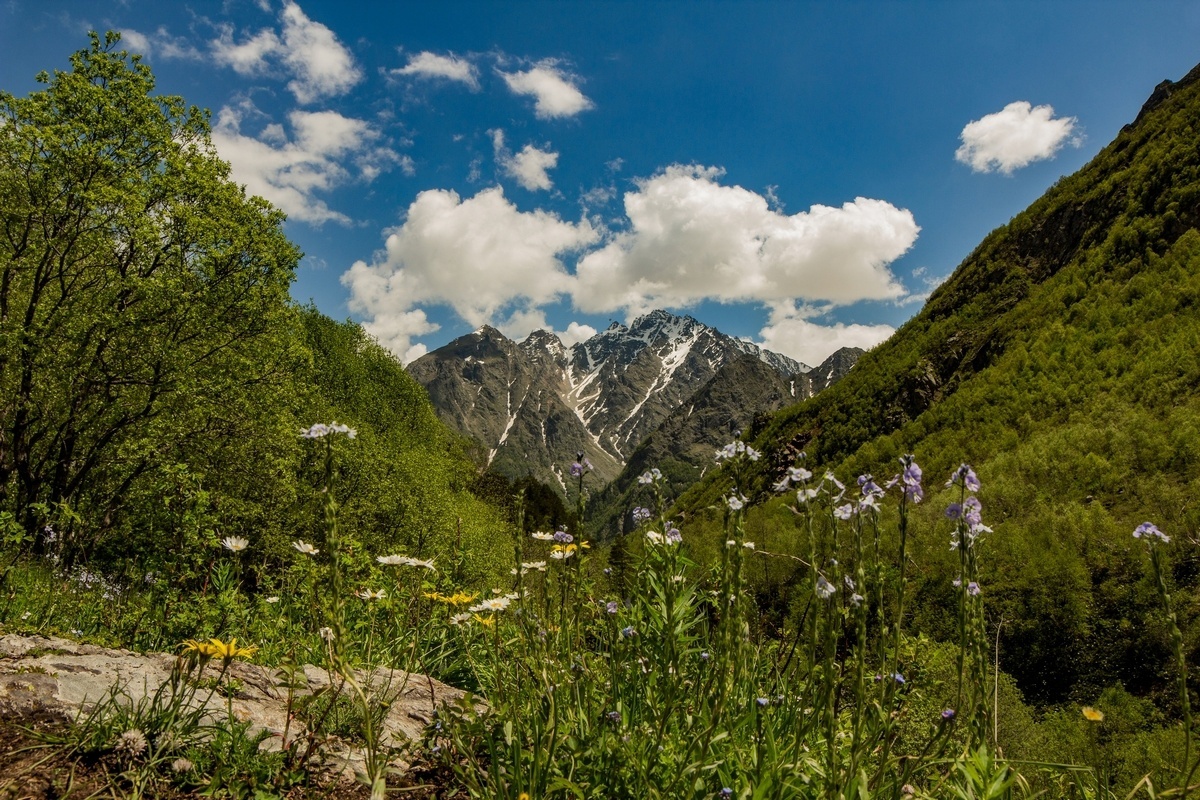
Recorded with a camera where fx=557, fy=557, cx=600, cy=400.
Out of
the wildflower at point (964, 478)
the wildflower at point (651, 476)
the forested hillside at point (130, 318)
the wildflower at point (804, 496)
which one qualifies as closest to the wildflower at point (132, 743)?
the wildflower at point (651, 476)

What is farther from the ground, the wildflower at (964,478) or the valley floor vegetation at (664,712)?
the wildflower at (964,478)

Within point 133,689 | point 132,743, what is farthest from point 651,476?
point 133,689

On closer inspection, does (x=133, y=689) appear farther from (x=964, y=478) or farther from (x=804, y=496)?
(x=964, y=478)

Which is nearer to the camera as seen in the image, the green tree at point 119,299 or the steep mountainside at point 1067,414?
the steep mountainside at point 1067,414

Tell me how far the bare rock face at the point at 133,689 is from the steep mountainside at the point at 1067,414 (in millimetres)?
2479

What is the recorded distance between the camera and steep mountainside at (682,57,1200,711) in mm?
11820

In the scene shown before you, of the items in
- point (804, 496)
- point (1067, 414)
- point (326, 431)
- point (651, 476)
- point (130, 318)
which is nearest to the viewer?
point (326, 431)

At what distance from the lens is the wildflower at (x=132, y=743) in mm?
2453

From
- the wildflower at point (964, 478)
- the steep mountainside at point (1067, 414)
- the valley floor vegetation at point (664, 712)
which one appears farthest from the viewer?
the steep mountainside at point (1067, 414)

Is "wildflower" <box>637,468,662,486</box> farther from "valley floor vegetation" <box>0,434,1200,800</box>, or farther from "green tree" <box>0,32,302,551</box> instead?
"green tree" <box>0,32,302,551</box>

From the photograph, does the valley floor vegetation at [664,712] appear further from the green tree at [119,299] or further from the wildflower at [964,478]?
the green tree at [119,299]

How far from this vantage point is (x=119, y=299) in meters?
14.3

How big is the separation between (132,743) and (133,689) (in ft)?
1.96

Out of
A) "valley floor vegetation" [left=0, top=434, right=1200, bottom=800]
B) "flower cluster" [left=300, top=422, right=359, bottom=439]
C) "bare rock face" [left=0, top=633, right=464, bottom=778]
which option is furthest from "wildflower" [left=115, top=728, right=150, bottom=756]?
"flower cluster" [left=300, top=422, right=359, bottom=439]
